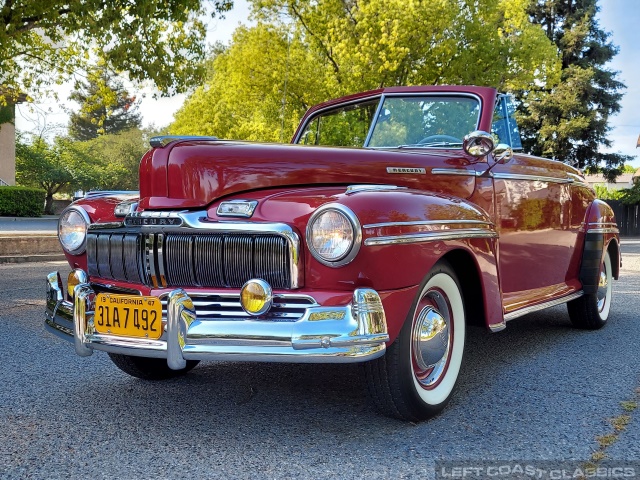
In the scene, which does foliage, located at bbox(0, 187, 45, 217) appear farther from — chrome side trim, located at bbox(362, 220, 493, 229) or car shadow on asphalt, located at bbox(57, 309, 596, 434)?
chrome side trim, located at bbox(362, 220, 493, 229)

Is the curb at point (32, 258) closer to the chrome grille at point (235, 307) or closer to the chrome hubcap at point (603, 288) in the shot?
the chrome hubcap at point (603, 288)

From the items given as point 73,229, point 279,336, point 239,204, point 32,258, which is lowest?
point 32,258

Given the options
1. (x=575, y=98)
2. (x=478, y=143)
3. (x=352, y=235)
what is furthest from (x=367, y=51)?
(x=352, y=235)

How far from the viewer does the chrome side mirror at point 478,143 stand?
3.74 metres

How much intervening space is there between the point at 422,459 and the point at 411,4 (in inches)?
687

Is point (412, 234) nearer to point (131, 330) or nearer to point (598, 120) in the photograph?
point (131, 330)

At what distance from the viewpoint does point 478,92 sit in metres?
4.33

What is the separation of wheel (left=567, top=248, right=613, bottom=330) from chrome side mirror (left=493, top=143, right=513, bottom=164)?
1802 millimetres

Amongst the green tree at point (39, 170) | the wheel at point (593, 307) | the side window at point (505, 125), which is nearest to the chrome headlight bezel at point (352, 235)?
the side window at point (505, 125)

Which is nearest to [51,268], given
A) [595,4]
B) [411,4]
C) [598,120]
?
[411,4]

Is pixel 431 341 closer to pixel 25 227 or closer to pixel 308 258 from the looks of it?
pixel 308 258

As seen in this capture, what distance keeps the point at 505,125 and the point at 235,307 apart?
8.18ft

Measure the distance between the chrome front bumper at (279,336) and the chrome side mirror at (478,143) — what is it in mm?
1439

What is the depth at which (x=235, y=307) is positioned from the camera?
2.80 metres
